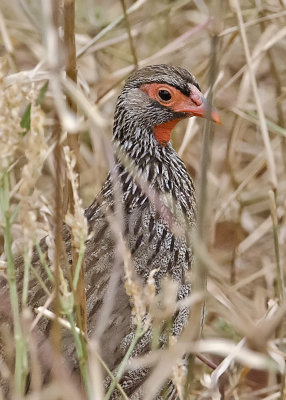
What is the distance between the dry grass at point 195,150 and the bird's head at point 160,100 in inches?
7.2

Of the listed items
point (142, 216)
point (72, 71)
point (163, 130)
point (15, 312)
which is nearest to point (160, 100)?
point (163, 130)

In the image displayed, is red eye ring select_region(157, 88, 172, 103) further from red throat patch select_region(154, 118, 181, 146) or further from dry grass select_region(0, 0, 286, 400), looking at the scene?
dry grass select_region(0, 0, 286, 400)

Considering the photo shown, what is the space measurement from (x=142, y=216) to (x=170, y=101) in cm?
43

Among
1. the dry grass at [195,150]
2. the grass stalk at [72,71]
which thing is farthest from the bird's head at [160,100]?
the grass stalk at [72,71]

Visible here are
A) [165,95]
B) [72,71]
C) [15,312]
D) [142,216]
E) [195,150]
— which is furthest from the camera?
[195,150]

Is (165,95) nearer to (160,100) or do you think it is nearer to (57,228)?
(160,100)

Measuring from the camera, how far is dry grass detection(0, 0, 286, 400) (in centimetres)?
163

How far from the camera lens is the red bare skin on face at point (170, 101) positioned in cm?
286

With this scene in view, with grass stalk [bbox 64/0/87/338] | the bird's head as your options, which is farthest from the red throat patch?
grass stalk [bbox 64/0/87/338]

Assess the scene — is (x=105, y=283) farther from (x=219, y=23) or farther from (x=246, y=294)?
(x=246, y=294)

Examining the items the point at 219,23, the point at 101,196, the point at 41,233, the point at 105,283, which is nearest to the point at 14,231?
the point at 41,233

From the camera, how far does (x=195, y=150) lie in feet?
14.3

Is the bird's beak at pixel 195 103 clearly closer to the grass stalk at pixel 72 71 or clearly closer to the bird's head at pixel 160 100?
the bird's head at pixel 160 100

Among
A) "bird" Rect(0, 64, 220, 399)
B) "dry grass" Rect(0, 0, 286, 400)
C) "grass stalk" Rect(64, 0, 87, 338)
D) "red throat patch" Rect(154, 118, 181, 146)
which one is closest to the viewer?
"dry grass" Rect(0, 0, 286, 400)
